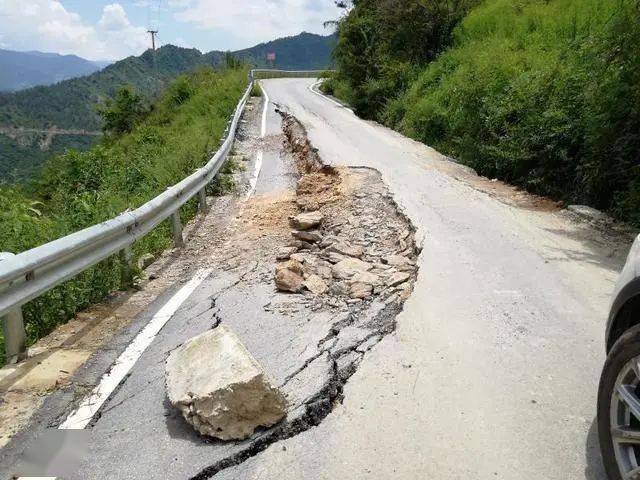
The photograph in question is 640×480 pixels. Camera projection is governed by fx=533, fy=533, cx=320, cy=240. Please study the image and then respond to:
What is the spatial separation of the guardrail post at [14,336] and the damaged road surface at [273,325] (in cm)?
60

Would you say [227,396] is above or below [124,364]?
above

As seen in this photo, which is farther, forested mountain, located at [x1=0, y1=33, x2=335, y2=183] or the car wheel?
forested mountain, located at [x1=0, y1=33, x2=335, y2=183]

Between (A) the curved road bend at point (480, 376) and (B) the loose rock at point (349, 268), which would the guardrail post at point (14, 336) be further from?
(B) the loose rock at point (349, 268)

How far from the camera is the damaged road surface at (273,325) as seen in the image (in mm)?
2842

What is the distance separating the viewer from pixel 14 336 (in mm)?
3791

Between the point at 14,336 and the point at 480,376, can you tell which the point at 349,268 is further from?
the point at 14,336

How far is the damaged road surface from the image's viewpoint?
284cm

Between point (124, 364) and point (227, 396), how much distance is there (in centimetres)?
135

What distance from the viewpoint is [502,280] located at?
16.4 ft

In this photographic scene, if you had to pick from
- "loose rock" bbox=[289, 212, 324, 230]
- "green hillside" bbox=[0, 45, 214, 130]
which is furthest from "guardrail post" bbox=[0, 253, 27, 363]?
"green hillside" bbox=[0, 45, 214, 130]

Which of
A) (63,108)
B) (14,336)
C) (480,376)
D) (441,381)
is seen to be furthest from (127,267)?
(63,108)

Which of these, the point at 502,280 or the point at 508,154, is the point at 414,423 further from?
the point at 508,154

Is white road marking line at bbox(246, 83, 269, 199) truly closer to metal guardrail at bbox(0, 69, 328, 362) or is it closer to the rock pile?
the rock pile

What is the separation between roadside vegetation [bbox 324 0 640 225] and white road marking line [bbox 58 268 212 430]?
6.07 m
